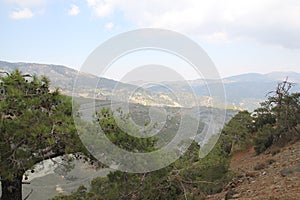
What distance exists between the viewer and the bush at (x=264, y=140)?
2059 cm


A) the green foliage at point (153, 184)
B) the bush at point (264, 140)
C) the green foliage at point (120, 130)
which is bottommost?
the bush at point (264, 140)

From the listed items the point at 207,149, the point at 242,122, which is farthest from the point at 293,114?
the point at 207,149

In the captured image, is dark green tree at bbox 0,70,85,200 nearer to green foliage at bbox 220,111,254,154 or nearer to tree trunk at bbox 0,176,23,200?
tree trunk at bbox 0,176,23,200

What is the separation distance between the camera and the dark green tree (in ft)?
18.4

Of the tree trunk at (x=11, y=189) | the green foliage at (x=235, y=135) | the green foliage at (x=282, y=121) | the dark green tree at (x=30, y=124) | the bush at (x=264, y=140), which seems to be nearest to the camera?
the dark green tree at (x=30, y=124)

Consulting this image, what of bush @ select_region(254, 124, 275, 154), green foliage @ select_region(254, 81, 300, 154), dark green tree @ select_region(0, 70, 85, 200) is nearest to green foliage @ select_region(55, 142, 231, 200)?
dark green tree @ select_region(0, 70, 85, 200)

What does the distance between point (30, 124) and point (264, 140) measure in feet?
59.0

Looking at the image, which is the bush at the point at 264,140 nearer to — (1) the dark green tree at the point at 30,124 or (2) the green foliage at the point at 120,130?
(2) the green foliage at the point at 120,130

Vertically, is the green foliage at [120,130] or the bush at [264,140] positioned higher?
the green foliage at [120,130]

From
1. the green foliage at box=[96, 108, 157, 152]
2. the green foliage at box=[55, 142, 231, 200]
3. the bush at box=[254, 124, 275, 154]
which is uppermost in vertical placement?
the green foliage at box=[96, 108, 157, 152]

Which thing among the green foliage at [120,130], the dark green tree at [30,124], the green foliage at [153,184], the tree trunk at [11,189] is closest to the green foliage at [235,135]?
the green foliage at [153,184]

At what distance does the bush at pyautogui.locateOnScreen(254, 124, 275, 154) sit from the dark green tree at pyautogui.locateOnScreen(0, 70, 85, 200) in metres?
16.9

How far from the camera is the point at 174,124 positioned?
6973 millimetres

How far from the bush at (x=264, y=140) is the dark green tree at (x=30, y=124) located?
665 inches
